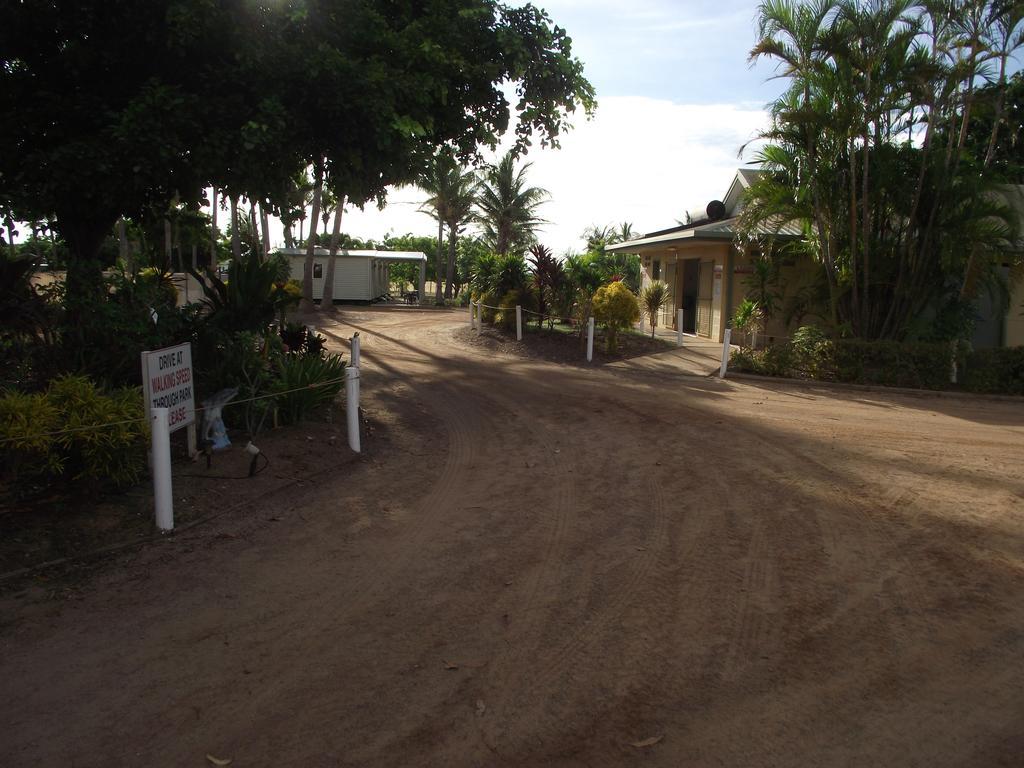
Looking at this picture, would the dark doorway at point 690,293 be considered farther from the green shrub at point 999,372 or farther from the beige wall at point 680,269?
the green shrub at point 999,372

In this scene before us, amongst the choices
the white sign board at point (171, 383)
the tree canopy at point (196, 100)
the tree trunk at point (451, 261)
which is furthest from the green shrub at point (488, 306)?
the tree trunk at point (451, 261)

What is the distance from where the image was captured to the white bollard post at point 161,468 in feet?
20.4

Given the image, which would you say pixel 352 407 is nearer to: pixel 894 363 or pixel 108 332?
pixel 108 332

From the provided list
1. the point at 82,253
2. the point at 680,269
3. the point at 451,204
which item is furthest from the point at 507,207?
the point at 82,253

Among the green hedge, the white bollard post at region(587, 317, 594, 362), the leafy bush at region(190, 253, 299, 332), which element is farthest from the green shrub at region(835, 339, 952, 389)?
the leafy bush at region(190, 253, 299, 332)

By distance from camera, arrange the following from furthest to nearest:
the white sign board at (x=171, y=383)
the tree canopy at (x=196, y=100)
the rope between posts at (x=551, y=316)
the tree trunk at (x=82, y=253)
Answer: the rope between posts at (x=551, y=316) < the tree canopy at (x=196, y=100) < the tree trunk at (x=82, y=253) < the white sign board at (x=171, y=383)

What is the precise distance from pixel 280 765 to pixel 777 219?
14.9 m

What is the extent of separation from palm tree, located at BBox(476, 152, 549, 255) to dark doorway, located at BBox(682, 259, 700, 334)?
67.8 ft

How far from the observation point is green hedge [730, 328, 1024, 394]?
1397cm

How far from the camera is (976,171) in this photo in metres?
14.5

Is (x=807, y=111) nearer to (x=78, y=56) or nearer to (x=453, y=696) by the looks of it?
(x=78, y=56)

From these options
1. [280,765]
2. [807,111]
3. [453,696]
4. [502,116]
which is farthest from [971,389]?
[280,765]

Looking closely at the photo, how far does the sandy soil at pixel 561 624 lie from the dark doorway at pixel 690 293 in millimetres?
14223

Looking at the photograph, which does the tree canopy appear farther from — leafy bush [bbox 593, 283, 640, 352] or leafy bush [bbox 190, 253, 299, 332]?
leafy bush [bbox 593, 283, 640, 352]
